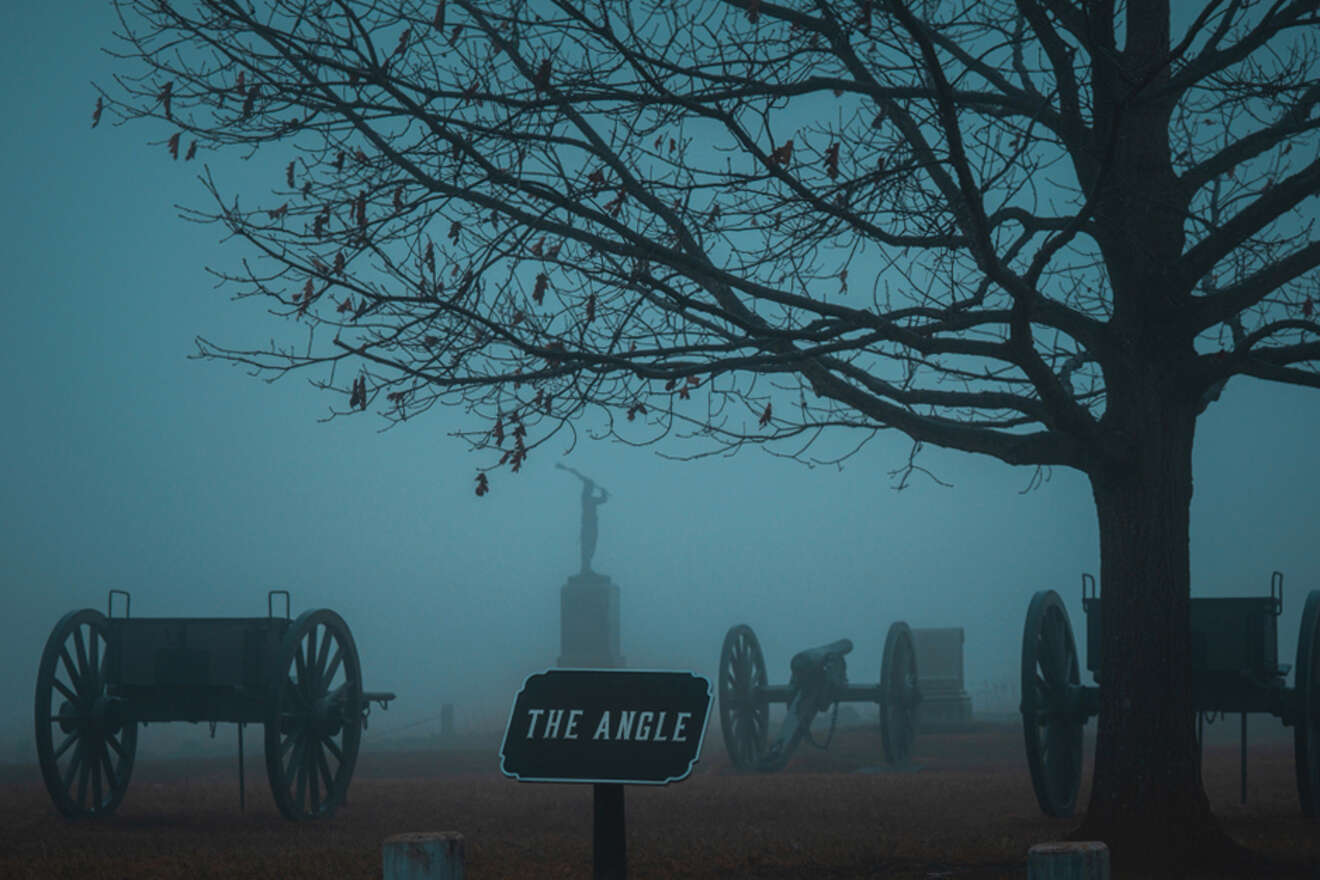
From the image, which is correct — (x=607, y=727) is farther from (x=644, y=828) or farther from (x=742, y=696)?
(x=742, y=696)

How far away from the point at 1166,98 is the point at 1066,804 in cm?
502

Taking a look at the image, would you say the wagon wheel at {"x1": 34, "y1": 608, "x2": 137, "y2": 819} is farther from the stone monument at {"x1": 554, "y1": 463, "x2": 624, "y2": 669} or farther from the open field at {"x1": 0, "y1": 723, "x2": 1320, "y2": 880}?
the stone monument at {"x1": 554, "y1": 463, "x2": 624, "y2": 669}

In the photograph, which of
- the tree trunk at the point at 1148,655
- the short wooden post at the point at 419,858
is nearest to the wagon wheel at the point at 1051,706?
the tree trunk at the point at 1148,655

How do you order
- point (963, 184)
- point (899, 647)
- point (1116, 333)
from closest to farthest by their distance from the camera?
point (963, 184), point (1116, 333), point (899, 647)

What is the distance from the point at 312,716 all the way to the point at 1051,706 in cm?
530

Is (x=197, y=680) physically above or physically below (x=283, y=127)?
below

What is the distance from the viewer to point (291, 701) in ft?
34.6

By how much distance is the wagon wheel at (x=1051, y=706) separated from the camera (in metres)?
9.92

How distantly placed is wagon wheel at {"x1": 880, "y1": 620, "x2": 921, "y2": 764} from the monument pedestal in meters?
14.6

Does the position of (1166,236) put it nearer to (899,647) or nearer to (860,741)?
(899,647)

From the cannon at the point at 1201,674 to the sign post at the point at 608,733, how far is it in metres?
5.57

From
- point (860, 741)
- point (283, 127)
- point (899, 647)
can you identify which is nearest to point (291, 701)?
point (283, 127)

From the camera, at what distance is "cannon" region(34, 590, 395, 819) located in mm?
10250

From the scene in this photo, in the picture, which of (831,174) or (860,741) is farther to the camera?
(860,741)
